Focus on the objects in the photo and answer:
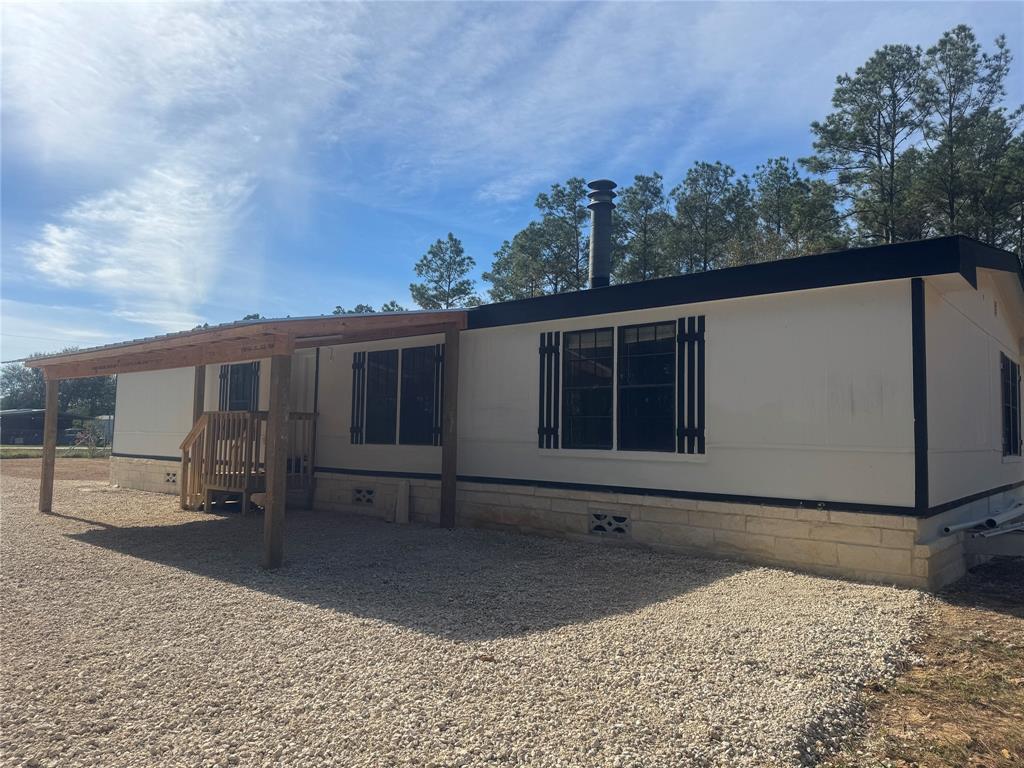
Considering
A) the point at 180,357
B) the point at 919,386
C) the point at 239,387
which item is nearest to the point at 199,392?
the point at 239,387

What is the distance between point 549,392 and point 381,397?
2786 mm

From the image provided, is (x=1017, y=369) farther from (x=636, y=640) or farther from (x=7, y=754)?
(x=7, y=754)

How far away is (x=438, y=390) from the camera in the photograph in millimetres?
8680

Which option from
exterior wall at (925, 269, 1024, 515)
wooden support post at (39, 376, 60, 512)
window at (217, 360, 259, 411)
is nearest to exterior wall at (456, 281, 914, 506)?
exterior wall at (925, 269, 1024, 515)

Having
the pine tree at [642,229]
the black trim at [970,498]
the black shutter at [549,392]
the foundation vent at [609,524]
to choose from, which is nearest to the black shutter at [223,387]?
the black shutter at [549,392]

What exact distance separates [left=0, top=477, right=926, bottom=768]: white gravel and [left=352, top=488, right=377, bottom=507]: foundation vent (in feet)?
8.33

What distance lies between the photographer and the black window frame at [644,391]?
22.1ft

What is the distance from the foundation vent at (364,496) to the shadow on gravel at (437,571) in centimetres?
86

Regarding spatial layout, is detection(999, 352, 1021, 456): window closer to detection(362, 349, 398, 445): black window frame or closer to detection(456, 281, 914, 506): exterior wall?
detection(456, 281, 914, 506): exterior wall

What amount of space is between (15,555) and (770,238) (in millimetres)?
19629

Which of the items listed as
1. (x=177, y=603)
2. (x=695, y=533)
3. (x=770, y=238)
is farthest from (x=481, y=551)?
(x=770, y=238)

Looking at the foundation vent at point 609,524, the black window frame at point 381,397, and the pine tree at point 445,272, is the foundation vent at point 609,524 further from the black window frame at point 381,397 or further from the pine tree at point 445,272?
the pine tree at point 445,272

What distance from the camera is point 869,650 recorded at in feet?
12.7

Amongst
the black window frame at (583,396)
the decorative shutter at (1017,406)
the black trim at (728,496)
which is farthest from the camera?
the decorative shutter at (1017,406)
